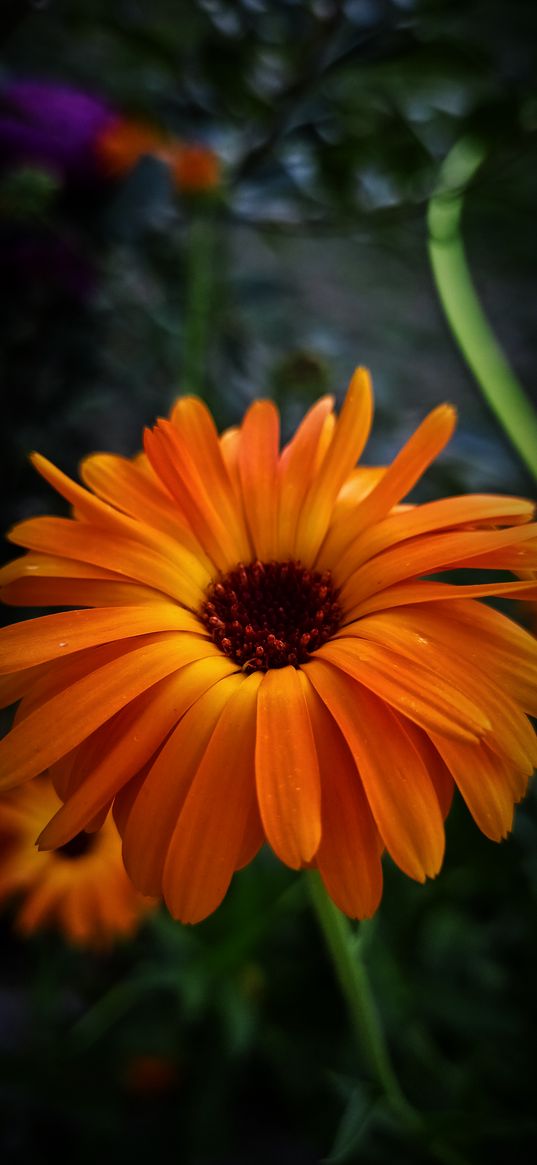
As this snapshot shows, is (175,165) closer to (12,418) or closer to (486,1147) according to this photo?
(12,418)

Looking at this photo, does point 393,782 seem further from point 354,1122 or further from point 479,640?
point 354,1122

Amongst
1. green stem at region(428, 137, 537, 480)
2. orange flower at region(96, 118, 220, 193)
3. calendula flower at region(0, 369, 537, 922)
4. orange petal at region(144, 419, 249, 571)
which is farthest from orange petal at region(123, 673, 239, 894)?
orange flower at region(96, 118, 220, 193)

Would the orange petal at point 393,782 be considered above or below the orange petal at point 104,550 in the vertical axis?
below

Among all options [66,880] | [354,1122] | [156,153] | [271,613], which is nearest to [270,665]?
[271,613]

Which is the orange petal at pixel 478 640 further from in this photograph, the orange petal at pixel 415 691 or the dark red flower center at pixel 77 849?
the dark red flower center at pixel 77 849

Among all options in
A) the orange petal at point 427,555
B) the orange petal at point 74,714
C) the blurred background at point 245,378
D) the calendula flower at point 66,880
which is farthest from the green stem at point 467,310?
the calendula flower at point 66,880

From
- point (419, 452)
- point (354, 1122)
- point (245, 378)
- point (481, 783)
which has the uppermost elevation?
point (245, 378)
